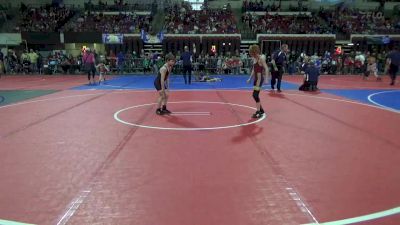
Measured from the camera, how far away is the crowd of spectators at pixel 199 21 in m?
31.4

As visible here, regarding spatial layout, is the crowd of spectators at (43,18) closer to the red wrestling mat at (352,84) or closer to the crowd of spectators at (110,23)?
the crowd of spectators at (110,23)

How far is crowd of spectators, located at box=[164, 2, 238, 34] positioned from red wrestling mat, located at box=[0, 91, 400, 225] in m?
22.8

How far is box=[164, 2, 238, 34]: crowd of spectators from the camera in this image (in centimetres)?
3136

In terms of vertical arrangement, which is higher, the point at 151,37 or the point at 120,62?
the point at 151,37

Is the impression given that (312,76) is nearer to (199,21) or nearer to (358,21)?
(199,21)

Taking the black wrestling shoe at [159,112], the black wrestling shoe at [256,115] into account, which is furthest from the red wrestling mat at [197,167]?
the black wrestling shoe at [256,115]

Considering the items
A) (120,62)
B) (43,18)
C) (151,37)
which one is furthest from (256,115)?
(43,18)

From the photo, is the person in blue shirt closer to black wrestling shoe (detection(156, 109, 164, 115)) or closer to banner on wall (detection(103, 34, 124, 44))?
black wrestling shoe (detection(156, 109, 164, 115))

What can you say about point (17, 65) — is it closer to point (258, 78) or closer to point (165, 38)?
point (165, 38)

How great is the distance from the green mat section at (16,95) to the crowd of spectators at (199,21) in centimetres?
1784

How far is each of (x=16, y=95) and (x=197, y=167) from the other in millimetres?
10904

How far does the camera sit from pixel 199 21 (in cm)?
3297

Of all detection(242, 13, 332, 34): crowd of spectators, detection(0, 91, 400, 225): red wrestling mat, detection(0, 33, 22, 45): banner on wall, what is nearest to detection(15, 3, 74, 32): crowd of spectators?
detection(0, 33, 22, 45): banner on wall

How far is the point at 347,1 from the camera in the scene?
121 feet
